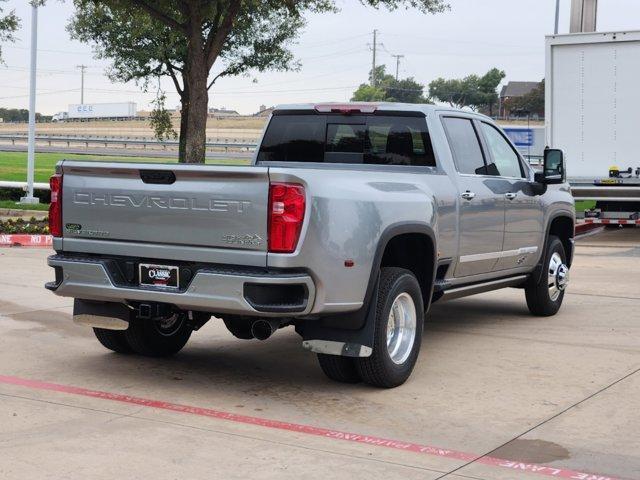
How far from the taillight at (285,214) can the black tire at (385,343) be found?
91 centimetres

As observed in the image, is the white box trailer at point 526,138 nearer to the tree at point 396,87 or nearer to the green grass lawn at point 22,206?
the green grass lawn at point 22,206

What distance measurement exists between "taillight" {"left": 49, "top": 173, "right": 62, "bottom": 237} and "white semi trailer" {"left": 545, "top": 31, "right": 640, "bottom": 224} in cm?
1350

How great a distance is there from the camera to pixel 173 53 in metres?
31.9

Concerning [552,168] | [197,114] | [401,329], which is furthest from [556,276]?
[197,114]

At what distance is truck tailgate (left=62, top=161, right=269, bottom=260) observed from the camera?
619 cm

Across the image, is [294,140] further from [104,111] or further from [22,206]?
[104,111]

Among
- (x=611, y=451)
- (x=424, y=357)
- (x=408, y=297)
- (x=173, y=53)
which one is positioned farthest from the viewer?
(x=173, y=53)

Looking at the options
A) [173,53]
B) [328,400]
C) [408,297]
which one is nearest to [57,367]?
[328,400]

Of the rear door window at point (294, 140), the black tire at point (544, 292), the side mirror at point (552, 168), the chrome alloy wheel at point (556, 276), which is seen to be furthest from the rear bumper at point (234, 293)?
the chrome alloy wheel at point (556, 276)

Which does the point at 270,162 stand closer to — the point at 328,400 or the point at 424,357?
the point at 424,357

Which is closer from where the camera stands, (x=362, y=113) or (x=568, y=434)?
(x=568, y=434)

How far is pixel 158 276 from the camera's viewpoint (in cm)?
659

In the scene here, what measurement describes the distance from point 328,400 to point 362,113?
2559 millimetres

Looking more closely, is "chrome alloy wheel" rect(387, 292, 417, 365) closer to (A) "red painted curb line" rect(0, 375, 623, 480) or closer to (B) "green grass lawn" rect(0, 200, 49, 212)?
(A) "red painted curb line" rect(0, 375, 623, 480)
